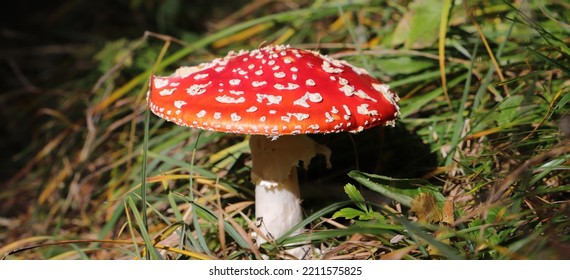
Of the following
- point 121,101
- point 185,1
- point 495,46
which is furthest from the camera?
point 185,1

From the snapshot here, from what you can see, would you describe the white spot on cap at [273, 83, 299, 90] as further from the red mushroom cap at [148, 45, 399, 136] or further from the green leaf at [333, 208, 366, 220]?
the green leaf at [333, 208, 366, 220]

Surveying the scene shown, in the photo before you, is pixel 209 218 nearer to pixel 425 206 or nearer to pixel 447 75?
pixel 425 206

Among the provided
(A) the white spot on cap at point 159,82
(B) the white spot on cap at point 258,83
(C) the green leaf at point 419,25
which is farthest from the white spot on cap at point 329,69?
(C) the green leaf at point 419,25

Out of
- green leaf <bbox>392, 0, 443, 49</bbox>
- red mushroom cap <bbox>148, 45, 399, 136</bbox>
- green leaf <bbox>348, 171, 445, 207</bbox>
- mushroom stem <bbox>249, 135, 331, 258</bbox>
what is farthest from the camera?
green leaf <bbox>392, 0, 443, 49</bbox>

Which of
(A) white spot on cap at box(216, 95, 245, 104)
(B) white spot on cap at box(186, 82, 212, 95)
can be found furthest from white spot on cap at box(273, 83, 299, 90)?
(B) white spot on cap at box(186, 82, 212, 95)

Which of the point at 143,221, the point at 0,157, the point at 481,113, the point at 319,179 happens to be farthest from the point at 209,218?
the point at 0,157
